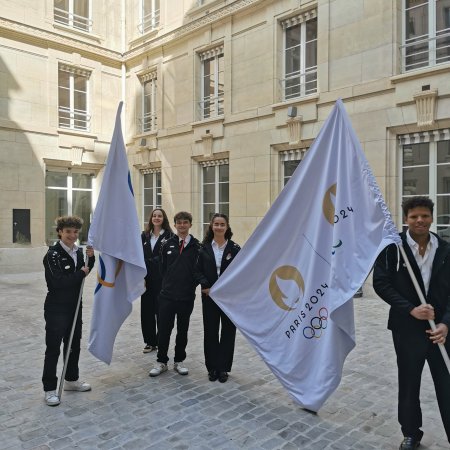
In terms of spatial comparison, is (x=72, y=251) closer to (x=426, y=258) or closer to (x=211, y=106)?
(x=426, y=258)

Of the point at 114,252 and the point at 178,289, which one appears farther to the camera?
the point at 178,289

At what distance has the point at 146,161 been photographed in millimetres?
16109

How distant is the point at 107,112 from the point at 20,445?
15.0 meters

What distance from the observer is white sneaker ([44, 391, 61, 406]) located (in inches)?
162

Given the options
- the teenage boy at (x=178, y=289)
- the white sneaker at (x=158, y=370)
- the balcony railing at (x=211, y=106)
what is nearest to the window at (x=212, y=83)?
the balcony railing at (x=211, y=106)

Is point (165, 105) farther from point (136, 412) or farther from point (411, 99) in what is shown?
point (136, 412)

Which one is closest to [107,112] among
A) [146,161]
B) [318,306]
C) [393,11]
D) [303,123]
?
[146,161]

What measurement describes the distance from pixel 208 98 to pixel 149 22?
472 cm

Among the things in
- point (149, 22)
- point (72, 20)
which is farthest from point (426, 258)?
point (72, 20)

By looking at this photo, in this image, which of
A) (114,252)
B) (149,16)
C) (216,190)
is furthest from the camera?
(149,16)

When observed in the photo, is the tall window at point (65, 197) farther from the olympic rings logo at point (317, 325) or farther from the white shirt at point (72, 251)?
the olympic rings logo at point (317, 325)

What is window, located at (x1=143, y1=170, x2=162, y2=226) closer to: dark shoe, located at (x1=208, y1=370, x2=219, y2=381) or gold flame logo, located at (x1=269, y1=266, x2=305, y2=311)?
dark shoe, located at (x1=208, y1=370, x2=219, y2=381)

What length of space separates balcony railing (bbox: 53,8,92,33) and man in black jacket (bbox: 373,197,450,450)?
52.3ft

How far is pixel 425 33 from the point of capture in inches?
376
